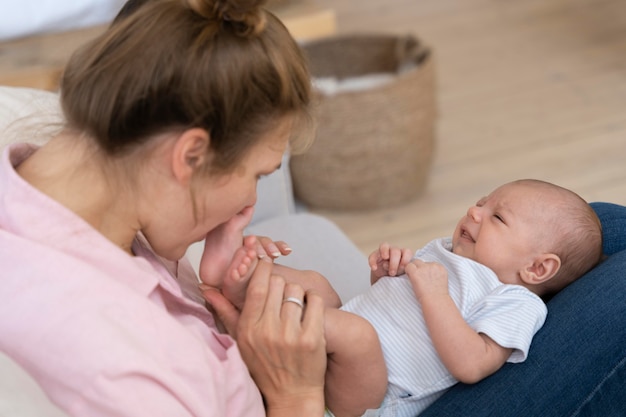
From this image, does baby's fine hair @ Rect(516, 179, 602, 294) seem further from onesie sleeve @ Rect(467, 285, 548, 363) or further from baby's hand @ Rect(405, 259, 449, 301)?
baby's hand @ Rect(405, 259, 449, 301)

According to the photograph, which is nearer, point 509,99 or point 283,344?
point 283,344

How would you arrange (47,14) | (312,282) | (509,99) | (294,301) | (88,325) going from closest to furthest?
(88,325) → (294,301) → (312,282) → (47,14) → (509,99)

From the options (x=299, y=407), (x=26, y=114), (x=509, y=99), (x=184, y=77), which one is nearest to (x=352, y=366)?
(x=299, y=407)

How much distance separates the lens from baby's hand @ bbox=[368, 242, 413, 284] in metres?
1.48

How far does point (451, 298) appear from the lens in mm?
1365

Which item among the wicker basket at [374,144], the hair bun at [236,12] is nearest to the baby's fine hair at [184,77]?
the hair bun at [236,12]

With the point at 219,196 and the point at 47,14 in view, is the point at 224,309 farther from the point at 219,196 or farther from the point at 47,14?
the point at 47,14

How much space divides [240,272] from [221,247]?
7 centimetres

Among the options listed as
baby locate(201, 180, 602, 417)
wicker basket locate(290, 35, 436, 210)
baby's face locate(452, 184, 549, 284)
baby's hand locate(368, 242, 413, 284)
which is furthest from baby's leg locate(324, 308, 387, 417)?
wicker basket locate(290, 35, 436, 210)

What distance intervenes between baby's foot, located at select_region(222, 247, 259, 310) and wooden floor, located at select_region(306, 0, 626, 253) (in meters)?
1.61

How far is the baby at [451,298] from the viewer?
4.16 feet

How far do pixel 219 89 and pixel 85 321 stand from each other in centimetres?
32

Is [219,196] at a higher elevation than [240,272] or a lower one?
higher

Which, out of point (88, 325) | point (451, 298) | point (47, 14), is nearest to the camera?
point (88, 325)
